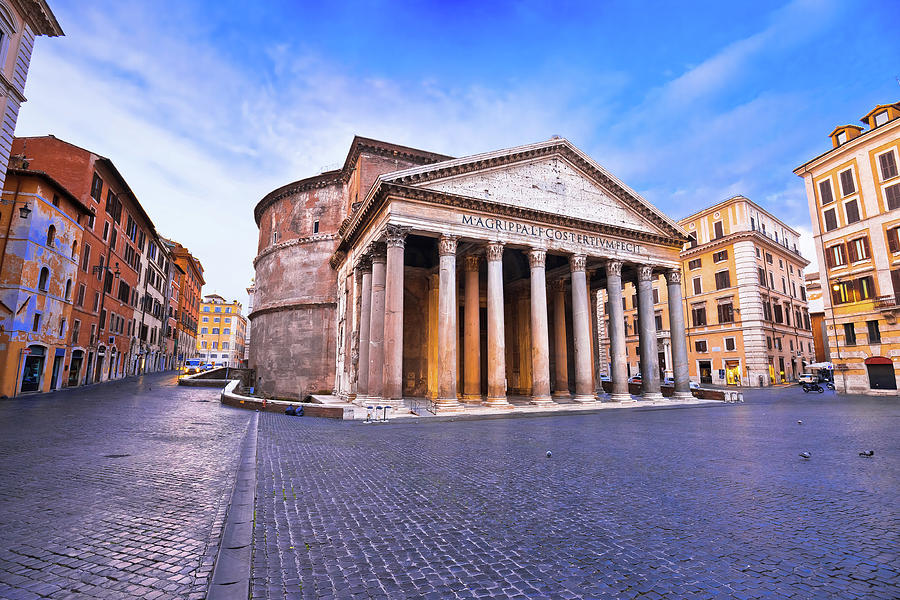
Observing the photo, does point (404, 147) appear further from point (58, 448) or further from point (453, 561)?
point (453, 561)

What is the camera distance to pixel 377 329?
18500 mm

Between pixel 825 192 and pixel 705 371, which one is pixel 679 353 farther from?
pixel 705 371

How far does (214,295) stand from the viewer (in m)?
98.1

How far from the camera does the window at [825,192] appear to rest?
28.2 m

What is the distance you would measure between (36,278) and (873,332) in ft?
152

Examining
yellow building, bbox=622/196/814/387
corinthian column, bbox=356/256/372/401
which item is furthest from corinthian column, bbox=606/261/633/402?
yellow building, bbox=622/196/814/387

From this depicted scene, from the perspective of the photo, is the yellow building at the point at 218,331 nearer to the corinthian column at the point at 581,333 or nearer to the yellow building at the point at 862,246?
the corinthian column at the point at 581,333

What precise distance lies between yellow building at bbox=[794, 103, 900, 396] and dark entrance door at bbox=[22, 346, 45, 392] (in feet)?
153

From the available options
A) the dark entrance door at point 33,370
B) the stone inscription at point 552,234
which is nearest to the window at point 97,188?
the dark entrance door at point 33,370

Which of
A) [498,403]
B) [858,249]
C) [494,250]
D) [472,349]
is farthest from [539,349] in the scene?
[858,249]

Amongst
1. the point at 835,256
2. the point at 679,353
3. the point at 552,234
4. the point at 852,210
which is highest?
the point at 852,210

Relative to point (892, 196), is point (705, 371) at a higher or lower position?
lower

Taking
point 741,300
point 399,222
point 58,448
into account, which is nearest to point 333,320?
point 399,222

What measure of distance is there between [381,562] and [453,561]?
586 millimetres
